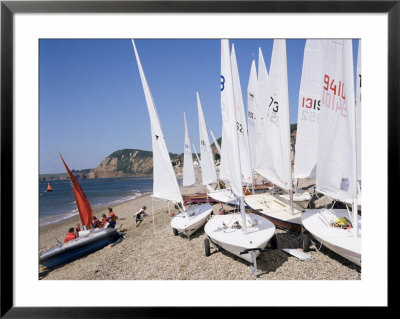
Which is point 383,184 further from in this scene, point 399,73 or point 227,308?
point 227,308

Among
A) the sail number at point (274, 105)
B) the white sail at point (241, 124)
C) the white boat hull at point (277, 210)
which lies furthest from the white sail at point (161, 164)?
the sail number at point (274, 105)

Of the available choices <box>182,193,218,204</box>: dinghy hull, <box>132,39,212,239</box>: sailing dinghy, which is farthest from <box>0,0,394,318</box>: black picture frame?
<box>182,193,218,204</box>: dinghy hull

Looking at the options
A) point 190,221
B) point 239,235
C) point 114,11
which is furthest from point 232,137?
point 190,221

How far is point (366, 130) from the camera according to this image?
1.82 metres

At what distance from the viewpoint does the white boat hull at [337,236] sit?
6.71 feet

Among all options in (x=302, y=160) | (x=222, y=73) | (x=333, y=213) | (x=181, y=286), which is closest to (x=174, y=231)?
(x=181, y=286)

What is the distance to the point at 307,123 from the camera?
4.54 m

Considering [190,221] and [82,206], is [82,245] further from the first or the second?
[190,221]

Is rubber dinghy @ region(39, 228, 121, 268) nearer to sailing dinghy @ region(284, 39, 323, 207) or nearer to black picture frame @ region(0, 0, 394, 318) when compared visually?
black picture frame @ region(0, 0, 394, 318)

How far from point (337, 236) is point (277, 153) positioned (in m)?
2.22

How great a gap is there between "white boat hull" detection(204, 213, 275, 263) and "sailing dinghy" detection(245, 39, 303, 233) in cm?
97

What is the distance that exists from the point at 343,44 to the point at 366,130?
3.13ft

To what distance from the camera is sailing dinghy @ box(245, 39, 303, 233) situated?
3.74m

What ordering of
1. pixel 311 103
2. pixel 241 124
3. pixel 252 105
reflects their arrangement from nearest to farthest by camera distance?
pixel 311 103
pixel 241 124
pixel 252 105
